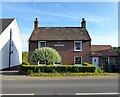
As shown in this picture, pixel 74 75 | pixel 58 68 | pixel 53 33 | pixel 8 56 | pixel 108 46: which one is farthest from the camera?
pixel 108 46

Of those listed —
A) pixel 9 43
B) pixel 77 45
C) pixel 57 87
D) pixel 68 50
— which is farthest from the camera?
pixel 77 45

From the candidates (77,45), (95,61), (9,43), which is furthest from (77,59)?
(9,43)

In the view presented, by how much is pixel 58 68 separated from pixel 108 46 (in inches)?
969

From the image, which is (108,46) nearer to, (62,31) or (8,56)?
(62,31)

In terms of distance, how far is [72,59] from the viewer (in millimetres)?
39031

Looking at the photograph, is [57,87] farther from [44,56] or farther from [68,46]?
[68,46]

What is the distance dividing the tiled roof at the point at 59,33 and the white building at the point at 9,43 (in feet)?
10.9

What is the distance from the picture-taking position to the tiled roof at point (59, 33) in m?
39.2

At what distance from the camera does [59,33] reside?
4053cm

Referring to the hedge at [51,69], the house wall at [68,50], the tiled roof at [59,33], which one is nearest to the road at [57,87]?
the hedge at [51,69]

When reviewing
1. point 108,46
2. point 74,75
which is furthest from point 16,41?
point 74,75

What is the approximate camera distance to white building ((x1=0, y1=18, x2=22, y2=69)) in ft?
117

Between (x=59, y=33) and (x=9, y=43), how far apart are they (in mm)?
8039

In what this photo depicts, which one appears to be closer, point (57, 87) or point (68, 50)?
point (57, 87)
